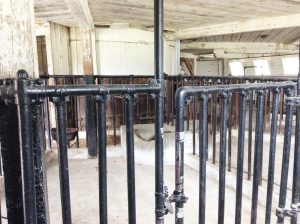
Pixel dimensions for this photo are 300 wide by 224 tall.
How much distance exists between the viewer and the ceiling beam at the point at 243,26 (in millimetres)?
4609

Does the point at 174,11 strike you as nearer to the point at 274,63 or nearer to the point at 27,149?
the point at 27,149

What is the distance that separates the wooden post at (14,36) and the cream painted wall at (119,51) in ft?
15.1

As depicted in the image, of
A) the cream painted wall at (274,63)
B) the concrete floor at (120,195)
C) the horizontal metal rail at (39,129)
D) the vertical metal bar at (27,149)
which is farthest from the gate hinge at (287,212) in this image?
the cream painted wall at (274,63)

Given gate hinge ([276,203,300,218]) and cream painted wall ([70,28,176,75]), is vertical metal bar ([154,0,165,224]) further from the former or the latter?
cream painted wall ([70,28,176,75])

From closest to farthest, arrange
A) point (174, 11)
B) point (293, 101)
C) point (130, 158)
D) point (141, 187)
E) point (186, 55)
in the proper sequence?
point (130, 158), point (293, 101), point (141, 187), point (174, 11), point (186, 55)

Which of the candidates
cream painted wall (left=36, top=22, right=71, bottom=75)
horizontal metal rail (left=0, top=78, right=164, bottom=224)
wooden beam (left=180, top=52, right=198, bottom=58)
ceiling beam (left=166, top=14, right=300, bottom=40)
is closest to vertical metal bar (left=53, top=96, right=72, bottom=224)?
horizontal metal rail (left=0, top=78, right=164, bottom=224)

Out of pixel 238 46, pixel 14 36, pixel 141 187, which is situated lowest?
pixel 141 187

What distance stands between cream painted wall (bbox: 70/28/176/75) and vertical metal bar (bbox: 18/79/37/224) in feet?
16.7

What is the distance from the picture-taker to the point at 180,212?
→ 1157 millimetres

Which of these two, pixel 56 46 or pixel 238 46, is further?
pixel 238 46

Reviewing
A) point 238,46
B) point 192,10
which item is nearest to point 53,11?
point 192,10

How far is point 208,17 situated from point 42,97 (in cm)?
453

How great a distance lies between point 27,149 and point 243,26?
16.8 ft

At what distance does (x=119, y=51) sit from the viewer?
5.99 m
